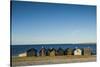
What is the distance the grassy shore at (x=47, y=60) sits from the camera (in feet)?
8.07

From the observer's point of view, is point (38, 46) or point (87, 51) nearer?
point (38, 46)

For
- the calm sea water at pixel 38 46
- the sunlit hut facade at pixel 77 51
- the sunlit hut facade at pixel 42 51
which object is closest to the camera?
the calm sea water at pixel 38 46

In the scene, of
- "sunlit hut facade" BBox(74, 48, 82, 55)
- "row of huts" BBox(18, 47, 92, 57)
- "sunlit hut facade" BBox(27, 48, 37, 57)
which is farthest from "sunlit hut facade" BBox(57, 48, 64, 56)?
"sunlit hut facade" BBox(27, 48, 37, 57)

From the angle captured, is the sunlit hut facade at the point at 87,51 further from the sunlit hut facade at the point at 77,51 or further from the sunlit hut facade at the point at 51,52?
the sunlit hut facade at the point at 51,52

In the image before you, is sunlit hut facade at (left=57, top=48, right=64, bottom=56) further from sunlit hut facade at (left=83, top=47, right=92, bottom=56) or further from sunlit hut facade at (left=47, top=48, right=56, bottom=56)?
sunlit hut facade at (left=83, top=47, right=92, bottom=56)

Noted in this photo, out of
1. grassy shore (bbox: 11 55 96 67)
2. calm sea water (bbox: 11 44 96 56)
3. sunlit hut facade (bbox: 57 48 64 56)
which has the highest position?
calm sea water (bbox: 11 44 96 56)

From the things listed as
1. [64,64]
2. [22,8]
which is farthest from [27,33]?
[64,64]

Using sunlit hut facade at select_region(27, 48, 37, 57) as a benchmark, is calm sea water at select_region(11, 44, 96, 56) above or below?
above

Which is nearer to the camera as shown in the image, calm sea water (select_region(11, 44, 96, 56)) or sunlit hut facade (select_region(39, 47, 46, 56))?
calm sea water (select_region(11, 44, 96, 56))

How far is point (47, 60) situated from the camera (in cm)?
258

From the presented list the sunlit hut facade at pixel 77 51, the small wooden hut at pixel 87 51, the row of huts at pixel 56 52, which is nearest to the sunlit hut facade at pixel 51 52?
the row of huts at pixel 56 52

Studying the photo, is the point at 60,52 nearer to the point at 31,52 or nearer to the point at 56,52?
the point at 56,52

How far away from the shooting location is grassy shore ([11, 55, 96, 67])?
8.07 ft

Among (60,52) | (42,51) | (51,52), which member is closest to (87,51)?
(60,52)
